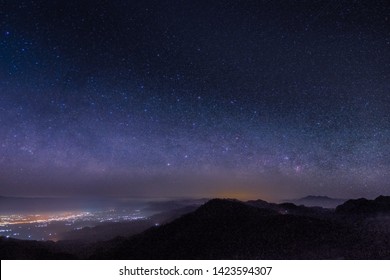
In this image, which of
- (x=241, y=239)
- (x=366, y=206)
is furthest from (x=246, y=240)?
(x=366, y=206)

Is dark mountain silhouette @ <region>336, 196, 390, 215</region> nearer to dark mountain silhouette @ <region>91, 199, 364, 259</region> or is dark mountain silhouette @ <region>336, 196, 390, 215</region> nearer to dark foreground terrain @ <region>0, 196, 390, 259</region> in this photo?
dark foreground terrain @ <region>0, 196, 390, 259</region>

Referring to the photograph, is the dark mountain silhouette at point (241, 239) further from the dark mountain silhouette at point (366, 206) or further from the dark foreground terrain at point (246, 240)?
the dark mountain silhouette at point (366, 206)

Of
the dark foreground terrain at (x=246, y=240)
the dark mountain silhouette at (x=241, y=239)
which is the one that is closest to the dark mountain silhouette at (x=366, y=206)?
the dark foreground terrain at (x=246, y=240)

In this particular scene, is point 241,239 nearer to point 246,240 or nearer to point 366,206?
point 246,240

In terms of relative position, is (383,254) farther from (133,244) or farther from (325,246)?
(133,244)

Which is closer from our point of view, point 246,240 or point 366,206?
point 246,240

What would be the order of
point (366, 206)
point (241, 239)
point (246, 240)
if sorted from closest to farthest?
point (246, 240)
point (241, 239)
point (366, 206)
